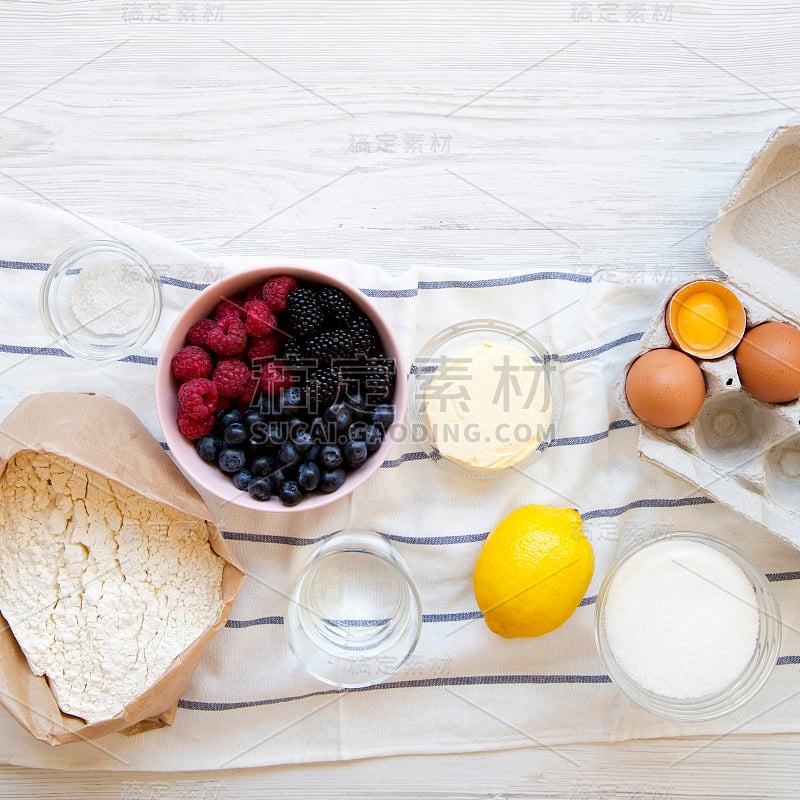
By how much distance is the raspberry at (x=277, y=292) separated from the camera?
2.70ft

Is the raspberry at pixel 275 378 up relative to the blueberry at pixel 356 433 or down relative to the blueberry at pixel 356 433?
up

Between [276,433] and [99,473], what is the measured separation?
7.1 inches

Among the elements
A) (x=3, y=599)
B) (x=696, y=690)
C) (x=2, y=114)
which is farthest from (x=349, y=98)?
(x=696, y=690)

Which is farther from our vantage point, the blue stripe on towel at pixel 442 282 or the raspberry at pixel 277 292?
the blue stripe on towel at pixel 442 282

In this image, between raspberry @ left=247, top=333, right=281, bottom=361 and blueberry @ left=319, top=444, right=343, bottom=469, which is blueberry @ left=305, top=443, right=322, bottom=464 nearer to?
blueberry @ left=319, top=444, right=343, bottom=469

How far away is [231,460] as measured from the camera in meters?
0.81

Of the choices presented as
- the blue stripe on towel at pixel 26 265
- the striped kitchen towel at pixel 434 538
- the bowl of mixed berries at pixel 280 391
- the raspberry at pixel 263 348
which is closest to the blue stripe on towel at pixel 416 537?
the striped kitchen towel at pixel 434 538

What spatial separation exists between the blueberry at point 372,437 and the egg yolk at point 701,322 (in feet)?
1.25

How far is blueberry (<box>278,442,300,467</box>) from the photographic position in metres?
0.80

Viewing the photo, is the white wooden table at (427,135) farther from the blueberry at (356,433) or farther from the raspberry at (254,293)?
the blueberry at (356,433)

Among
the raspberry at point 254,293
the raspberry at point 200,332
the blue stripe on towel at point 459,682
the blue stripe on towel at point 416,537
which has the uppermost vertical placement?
the raspberry at point 254,293

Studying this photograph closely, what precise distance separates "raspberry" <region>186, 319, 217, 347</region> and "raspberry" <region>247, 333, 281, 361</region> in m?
0.05

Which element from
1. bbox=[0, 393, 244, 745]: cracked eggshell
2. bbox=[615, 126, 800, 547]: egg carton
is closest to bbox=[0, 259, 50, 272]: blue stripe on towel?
bbox=[0, 393, 244, 745]: cracked eggshell

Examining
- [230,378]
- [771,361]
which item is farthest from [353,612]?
[771,361]
